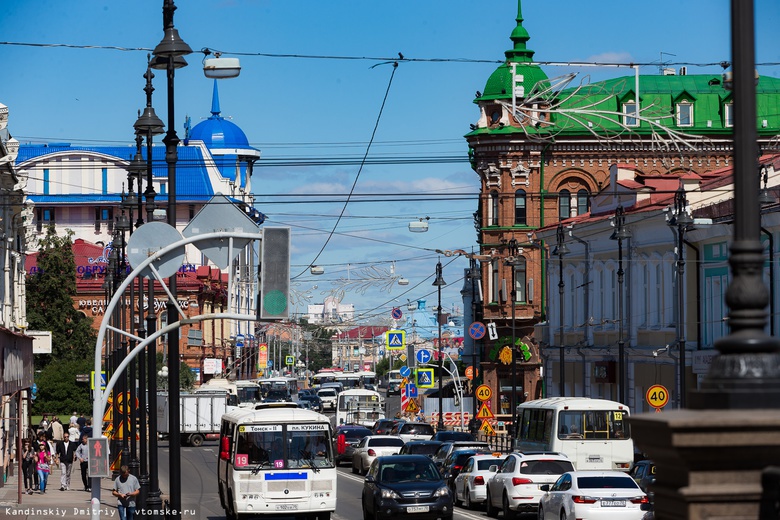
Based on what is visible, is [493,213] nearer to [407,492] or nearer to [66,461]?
[66,461]

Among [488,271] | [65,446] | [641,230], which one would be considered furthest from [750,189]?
[488,271]

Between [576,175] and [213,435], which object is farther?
[576,175]

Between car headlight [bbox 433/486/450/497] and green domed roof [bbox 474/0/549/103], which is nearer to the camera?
car headlight [bbox 433/486/450/497]

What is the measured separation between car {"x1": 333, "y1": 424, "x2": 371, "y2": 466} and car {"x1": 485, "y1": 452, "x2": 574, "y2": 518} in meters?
24.3

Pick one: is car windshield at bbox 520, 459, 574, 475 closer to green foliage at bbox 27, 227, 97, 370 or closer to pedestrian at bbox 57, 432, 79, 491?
pedestrian at bbox 57, 432, 79, 491

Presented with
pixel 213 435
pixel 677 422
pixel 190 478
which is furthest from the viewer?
pixel 213 435

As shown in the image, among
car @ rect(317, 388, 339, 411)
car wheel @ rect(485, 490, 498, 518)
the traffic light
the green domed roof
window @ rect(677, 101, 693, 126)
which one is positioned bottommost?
car @ rect(317, 388, 339, 411)

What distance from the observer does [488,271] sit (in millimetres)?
83750

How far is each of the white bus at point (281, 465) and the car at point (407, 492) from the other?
111cm

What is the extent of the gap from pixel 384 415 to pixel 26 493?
46.6m

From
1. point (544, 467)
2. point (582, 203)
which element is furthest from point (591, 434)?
point (582, 203)

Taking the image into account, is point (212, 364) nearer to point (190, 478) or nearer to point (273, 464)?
point (190, 478)

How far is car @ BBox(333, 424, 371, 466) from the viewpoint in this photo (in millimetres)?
57938

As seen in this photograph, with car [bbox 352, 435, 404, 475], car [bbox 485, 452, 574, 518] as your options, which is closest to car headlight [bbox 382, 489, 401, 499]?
car [bbox 485, 452, 574, 518]
